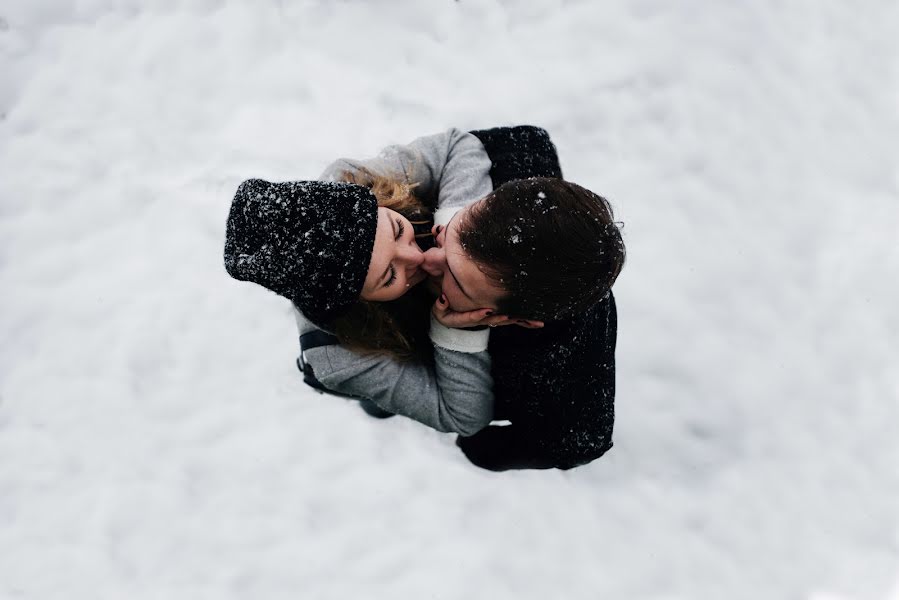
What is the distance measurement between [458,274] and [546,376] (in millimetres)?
435

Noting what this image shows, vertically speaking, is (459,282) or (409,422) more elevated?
(459,282)

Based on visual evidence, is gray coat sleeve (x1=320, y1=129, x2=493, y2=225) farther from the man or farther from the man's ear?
the man's ear

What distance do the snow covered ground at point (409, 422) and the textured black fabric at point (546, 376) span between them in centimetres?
52

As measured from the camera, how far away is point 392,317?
1.79 m

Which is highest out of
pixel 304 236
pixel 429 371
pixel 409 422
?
pixel 304 236

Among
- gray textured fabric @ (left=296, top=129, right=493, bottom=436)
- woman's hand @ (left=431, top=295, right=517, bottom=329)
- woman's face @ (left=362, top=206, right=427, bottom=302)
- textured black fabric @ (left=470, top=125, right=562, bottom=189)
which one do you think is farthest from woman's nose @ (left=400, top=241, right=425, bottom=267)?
textured black fabric @ (left=470, top=125, right=562, bottom=189)

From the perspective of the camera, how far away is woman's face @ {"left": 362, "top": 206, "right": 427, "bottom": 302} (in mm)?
1511

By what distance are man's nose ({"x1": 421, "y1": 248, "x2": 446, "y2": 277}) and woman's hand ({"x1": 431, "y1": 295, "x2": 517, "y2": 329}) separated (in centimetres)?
8

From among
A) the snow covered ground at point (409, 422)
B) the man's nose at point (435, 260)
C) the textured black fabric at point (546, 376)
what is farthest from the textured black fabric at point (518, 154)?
the snow covered ground at point (409, 422)

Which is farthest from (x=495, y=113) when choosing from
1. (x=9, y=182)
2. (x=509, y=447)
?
(x=9, y=182)

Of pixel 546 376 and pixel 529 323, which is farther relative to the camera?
pixel 546 376

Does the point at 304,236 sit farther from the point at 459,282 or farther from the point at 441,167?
the point at 441,167

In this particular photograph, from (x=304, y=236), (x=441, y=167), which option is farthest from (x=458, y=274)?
(x=441, y=167)

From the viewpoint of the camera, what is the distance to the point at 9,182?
2645 mm
